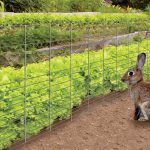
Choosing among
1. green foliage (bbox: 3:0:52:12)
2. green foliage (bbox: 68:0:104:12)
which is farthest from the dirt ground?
green foliage (bbox: 68:0:104:12)

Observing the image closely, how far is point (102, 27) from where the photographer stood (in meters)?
16.8

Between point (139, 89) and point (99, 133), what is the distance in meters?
0.95

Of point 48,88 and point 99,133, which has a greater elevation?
point 48,88

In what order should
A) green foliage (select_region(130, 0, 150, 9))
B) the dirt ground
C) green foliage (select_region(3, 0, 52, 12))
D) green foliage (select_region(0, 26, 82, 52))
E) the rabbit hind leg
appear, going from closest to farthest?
the dirt ground
the rabbit hind leg
green foliage (select_region(0, 26, 82, 52))
green foliage (select_region(3, 0, 52, 12))
green foliage (select_region(130, 0, 150, 9))

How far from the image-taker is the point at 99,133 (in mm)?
7281

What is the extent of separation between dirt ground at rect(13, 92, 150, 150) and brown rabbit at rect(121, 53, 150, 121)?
208 millimetres

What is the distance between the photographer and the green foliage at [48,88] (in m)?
6.52

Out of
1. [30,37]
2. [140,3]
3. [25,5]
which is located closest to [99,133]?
[30,37]

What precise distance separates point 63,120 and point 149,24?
37.4 ft

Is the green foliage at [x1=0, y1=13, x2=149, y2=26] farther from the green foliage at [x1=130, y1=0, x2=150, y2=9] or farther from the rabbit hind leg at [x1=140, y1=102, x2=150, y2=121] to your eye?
the green foliage at [x1=130, y1=0, x2=150, y2=9]

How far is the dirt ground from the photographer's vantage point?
6773 millimetres

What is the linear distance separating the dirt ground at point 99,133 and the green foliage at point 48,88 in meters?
0.20

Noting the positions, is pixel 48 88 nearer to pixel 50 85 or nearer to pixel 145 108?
pixel 50 85

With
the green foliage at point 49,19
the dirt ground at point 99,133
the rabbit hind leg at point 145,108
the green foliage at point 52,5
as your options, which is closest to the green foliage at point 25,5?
the green foliage at point 52,5
